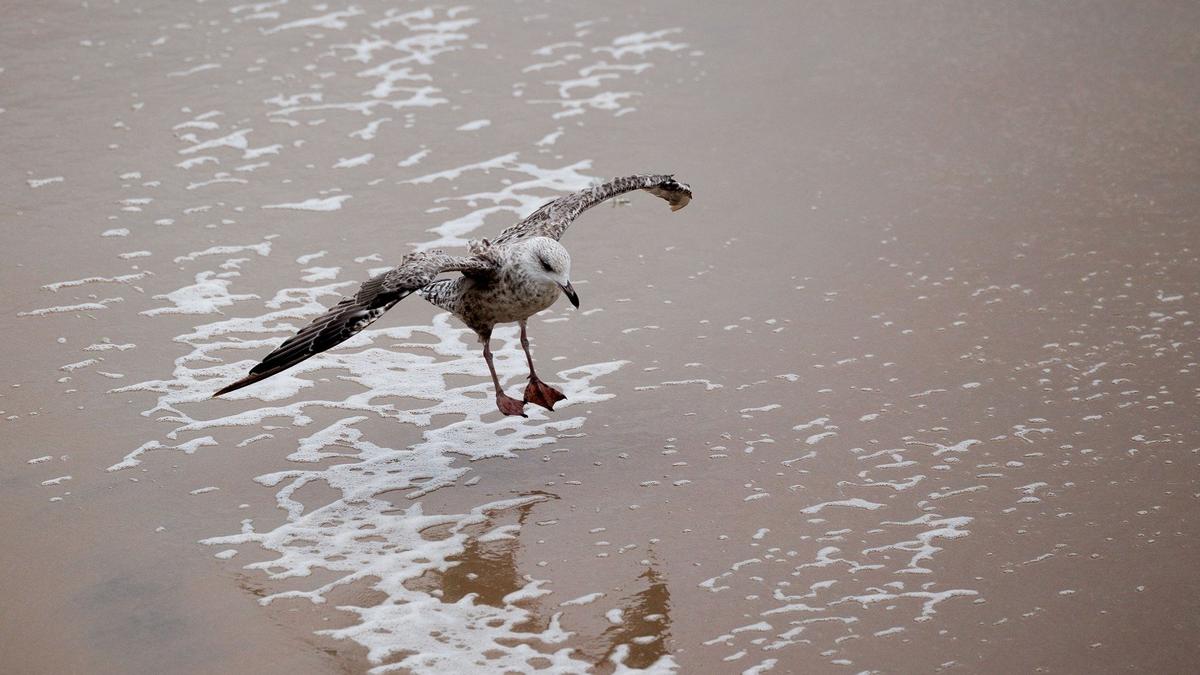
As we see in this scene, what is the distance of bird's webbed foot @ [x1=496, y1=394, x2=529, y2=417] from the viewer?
7.07 metres

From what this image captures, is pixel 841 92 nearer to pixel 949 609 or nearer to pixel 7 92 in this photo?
pixel 949 609

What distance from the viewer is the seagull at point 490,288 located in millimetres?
6219

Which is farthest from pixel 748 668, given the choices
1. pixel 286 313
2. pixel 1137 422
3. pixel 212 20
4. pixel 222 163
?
pixel 212 20

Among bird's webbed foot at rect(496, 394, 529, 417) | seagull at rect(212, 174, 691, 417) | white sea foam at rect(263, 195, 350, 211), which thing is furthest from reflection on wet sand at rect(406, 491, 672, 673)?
white sea foam at rect(263, 195, 350, 211)

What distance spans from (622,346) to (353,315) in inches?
87.6

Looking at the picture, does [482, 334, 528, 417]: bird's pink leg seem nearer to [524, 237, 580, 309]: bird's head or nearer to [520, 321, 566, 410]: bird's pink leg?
[520, 321, 566, 410]: bird's pink leg

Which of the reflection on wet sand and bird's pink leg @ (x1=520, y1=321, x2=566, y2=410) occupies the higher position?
bird's pink leg @ (x1=520, y1=321, x2=566, y2=410)

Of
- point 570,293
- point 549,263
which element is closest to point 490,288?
point 549,263

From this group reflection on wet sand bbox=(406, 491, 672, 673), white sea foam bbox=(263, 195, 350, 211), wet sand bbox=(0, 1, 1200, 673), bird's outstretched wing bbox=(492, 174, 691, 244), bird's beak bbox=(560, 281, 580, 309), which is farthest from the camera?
white sea foam bbox=(263, 195, 350, 211)

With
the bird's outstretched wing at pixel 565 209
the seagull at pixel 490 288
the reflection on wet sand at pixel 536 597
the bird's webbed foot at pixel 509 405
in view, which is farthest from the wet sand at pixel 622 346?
the bird's outstretched wing at pixel 565 209

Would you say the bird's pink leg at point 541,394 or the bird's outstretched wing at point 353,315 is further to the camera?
the bird's pink leg at point 541,394

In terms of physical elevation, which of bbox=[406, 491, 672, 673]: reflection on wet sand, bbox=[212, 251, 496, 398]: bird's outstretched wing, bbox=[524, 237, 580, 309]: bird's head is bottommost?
bbox=[406, 491, 672, 673]: reflection on wet sand

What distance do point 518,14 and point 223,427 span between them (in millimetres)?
6953

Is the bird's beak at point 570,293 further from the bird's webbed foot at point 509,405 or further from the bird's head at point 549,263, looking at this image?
the bird's webbed foot at point 509,405
